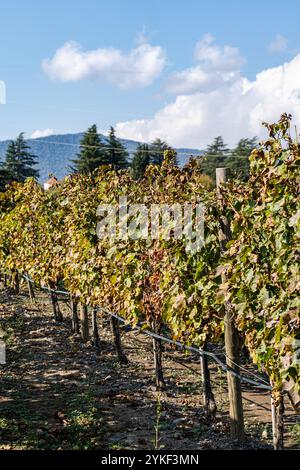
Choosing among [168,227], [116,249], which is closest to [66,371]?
[116,249]

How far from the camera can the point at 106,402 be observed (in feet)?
24.2

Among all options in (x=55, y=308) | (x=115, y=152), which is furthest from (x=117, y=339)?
(x=115, y=152)

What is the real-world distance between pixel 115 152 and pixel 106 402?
146 feet

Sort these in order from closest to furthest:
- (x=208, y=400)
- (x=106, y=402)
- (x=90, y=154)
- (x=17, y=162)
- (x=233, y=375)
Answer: (x=233, y=375)
(x=208, y=400)
(x=106, y=402)
(x=90, y=154)
(x=17, y=162)

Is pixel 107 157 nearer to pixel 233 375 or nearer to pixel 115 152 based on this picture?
pixel 115 152

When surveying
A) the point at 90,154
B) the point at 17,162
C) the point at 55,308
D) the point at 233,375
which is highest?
Result: the point at 17,162

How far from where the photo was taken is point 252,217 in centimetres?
471

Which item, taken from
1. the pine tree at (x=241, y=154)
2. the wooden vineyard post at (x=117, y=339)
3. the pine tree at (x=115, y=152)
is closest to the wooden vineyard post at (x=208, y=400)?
the wooden vineyard post at (x=117, y=339)

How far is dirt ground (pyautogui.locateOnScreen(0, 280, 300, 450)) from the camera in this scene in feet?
19.7

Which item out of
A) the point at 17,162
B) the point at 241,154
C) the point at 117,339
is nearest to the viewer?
the point at 117,339

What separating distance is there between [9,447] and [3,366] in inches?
161

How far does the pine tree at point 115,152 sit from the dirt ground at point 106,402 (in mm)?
38967

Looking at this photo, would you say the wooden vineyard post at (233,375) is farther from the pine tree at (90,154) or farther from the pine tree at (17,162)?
the pine tree at (17,162)

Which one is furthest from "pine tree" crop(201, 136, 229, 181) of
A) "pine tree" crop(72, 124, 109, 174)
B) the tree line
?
"pine tree" crop(72, 124, 109, 174)
